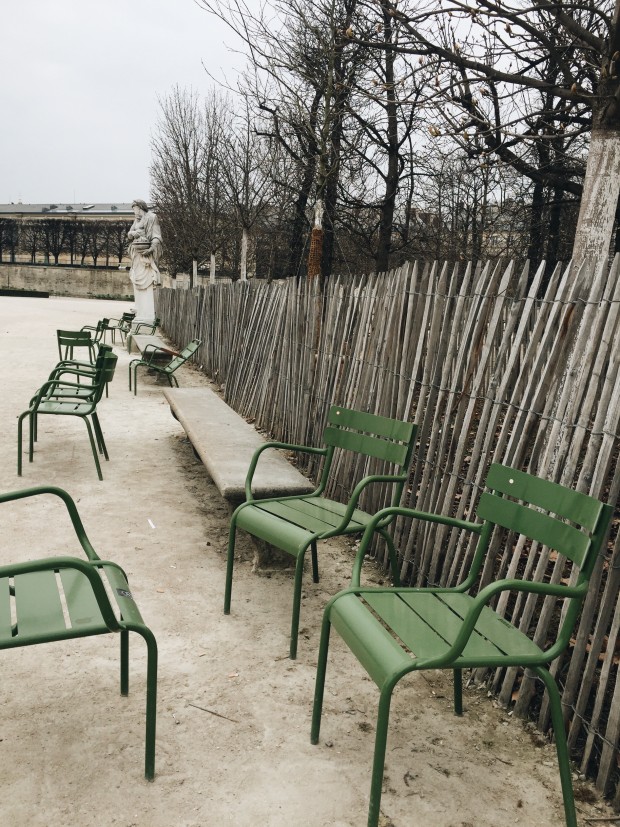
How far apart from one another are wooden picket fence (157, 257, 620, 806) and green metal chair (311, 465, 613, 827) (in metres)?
0.28

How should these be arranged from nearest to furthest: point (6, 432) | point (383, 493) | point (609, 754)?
point (609, 754)
point (383, 493)
point (6, 432)

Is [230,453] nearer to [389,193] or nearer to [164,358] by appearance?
[164,358]

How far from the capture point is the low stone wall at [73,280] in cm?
5403

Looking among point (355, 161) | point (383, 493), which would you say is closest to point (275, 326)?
point (383, 493)

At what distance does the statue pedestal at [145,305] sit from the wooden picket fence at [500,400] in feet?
42.3

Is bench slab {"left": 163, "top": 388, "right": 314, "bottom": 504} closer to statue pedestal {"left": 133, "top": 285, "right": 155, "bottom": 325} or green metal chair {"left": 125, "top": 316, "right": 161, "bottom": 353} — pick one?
green metal chair {"left": 125, "top": 316, "right": 161, "bottom": 353}

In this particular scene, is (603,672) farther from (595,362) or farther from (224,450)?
(224,450)

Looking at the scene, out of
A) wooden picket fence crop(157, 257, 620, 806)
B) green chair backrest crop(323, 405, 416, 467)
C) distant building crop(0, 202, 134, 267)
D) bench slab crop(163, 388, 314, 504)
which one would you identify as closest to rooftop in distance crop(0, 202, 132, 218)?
distant building crop(0, 202, 134, 267)

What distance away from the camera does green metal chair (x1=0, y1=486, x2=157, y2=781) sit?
2.02 metres

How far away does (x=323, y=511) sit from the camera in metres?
3.49

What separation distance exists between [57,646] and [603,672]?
2222mm

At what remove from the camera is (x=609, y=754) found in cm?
227

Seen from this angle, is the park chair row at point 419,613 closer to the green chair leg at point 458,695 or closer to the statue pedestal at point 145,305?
the green chair leg at point 458,695

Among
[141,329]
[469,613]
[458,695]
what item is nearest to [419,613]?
[469,613]
